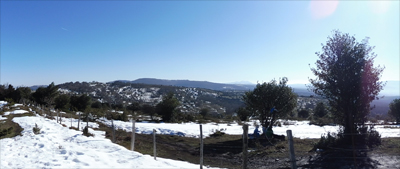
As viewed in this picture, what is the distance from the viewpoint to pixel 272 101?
23.2m

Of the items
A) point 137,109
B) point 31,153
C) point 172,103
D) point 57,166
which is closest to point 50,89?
point 137,109

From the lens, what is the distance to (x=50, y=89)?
40250mm

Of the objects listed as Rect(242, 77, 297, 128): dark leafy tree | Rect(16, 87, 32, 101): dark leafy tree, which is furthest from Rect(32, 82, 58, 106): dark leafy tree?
Rect(242, 77, 297, 128): dark leafy tree

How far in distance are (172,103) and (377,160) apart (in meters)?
30.5

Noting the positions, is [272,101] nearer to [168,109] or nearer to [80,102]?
[168,109]

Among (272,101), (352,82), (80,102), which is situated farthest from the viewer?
(80,102)

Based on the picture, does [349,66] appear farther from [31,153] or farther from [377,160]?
[31,153]

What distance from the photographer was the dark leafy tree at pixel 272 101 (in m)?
23.2

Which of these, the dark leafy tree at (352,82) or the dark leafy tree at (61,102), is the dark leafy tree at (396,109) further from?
the dark leafy tree at (61,102)

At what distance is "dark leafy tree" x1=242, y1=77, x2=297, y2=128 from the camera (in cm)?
2319

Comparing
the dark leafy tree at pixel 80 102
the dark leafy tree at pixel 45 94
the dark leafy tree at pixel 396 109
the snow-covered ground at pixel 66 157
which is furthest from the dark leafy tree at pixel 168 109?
the dark leafy tree at pixel 396 109

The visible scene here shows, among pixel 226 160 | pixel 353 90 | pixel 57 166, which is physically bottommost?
pixel 226 160

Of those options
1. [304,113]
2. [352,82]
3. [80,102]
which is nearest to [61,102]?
[80,102]

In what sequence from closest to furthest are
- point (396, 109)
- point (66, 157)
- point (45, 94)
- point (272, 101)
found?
point (66, 157), point (272, 101), point (396, 109), point (45, 94)
